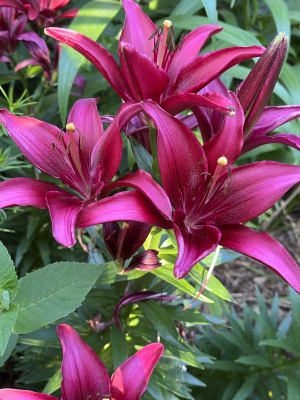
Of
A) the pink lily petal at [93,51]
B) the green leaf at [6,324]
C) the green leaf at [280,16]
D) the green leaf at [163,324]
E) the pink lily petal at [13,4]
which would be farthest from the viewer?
the green leaf at [280,16]

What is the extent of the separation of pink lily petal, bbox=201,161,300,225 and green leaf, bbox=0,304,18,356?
264 millimetres

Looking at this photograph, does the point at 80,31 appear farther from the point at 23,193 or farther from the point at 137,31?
the point at 23,193

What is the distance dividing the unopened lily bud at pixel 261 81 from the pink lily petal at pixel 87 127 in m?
0.20

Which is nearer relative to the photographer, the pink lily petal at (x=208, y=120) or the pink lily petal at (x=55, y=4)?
the pink lily petal at (x=208, y=120)

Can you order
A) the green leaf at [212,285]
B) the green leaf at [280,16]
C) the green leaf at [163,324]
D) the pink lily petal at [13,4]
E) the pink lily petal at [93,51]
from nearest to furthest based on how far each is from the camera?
the pink lily petal at [93,51], the green leaf at [212,285], the green leaf at [163,324], the pink lily petal at [13,4], the green leaf at [280,16]

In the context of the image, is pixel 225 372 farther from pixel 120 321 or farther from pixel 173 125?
pixel 173 125

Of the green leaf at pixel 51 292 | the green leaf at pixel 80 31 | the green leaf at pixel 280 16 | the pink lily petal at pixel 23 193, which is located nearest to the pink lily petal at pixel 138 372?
the green leaf at pixel 51 292

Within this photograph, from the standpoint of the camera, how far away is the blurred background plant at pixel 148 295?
0.93 meters

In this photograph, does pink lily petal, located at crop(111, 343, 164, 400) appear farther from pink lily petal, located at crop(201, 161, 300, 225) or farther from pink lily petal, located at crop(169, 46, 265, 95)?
pink lily petal, located at crop(169, 46, 265, 95)

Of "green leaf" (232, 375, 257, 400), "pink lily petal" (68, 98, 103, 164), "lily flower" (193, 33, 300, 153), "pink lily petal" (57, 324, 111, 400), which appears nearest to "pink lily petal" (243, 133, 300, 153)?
"lily flower" (193, 33, 300, 153)

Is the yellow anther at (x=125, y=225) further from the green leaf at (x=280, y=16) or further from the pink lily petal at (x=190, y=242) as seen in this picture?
Result: the green leaf at (x=280, y=16)

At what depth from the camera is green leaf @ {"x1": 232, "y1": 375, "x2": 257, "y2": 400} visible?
118 centimetres

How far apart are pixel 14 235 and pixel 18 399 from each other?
2.72 feet

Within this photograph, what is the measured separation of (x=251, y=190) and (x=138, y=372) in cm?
26
